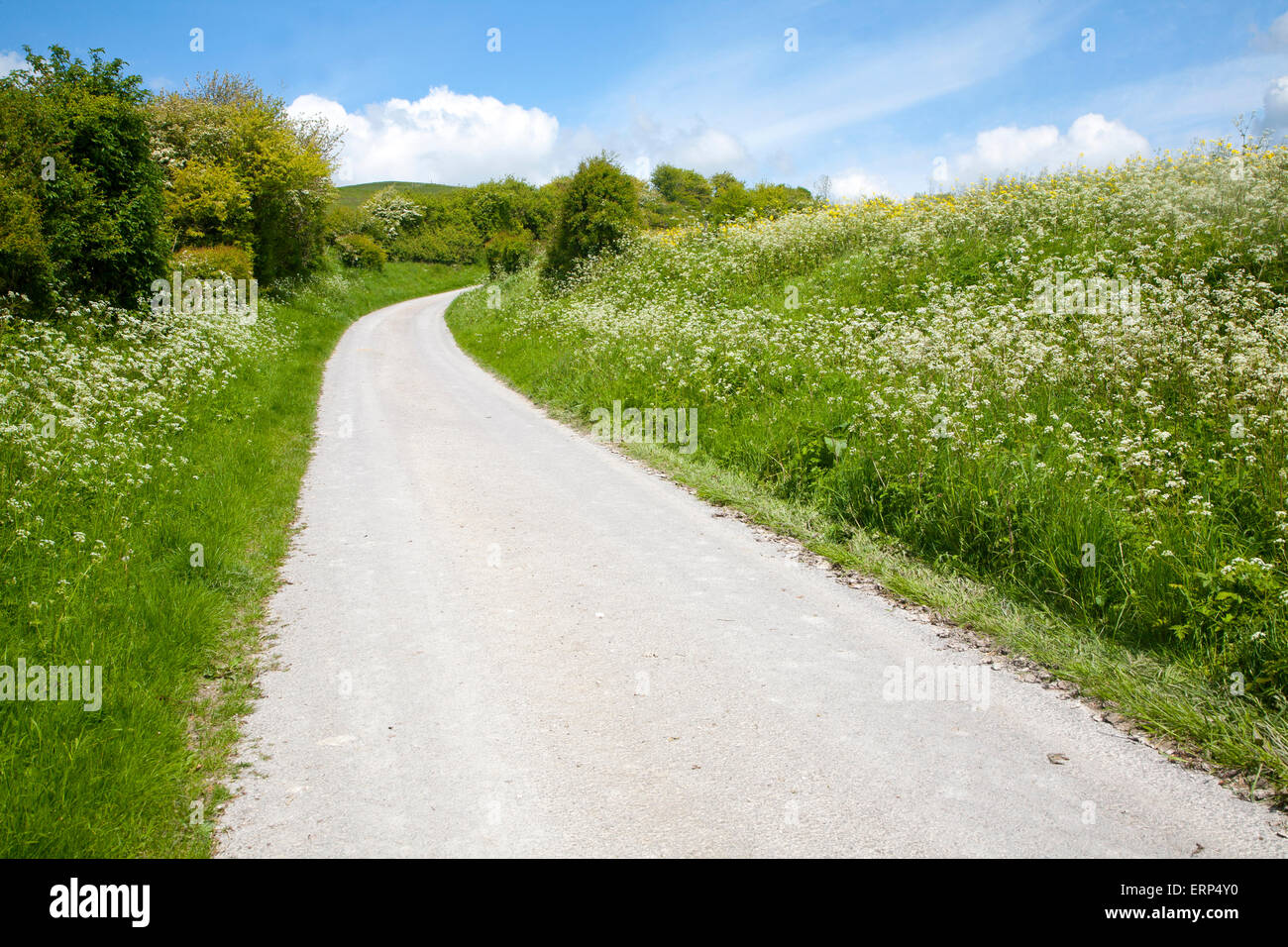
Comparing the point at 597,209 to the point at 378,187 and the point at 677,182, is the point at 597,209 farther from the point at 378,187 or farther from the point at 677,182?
the point at 378,187

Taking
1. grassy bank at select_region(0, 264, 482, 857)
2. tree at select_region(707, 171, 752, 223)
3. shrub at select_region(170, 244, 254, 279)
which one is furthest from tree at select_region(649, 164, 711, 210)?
grassy bank at select_region(0, 264, 482, 857)

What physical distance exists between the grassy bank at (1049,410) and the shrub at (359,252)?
29513mm

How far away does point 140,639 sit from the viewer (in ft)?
15.2

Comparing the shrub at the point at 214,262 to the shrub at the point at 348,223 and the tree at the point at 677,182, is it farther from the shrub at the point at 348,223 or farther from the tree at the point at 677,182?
the tree at the point at 677,182

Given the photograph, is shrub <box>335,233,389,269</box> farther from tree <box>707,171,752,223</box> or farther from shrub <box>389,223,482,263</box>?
tree <box>707,171,752,223</box>

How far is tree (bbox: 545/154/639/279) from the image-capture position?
2491cm

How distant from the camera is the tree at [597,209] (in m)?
24.9

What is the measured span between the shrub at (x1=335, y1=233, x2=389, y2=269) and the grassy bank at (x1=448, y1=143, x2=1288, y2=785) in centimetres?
2951

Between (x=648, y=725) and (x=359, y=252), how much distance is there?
4319cm
